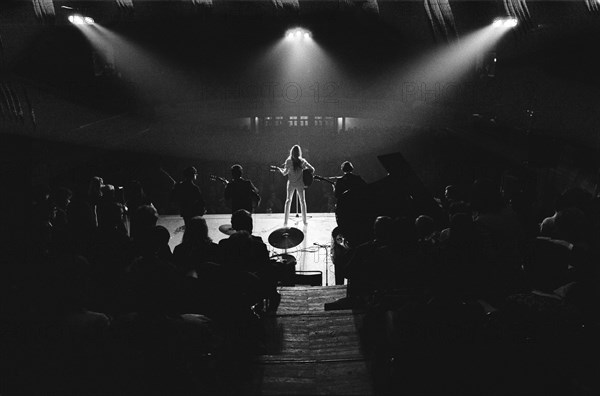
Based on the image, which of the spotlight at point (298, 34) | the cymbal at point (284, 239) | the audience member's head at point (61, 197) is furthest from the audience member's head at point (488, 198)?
the spotlight at point (298, 34)

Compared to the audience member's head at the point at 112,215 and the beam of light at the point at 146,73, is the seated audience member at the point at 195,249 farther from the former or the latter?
the beam of light at the point at 146,73

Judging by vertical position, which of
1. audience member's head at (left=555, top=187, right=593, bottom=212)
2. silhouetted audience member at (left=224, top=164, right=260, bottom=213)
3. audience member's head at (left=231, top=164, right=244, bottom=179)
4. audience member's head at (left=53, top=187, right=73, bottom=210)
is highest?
audience member's head at (left=231, top=164, right=244, bottom=179)

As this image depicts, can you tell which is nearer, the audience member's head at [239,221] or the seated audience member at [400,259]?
the seated audience member at [400,259]

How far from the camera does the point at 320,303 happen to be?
5121mm

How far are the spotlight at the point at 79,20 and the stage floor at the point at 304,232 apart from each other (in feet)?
18.9

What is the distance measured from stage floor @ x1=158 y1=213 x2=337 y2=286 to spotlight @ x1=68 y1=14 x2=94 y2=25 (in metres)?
5.77

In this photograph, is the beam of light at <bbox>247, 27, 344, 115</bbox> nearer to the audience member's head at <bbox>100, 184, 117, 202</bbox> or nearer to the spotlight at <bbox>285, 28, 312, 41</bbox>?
the spotlight at <bbox>285, 28, 312, 41</bbox>

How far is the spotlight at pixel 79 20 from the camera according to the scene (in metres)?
11.6

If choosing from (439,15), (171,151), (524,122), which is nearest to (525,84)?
(524,122)

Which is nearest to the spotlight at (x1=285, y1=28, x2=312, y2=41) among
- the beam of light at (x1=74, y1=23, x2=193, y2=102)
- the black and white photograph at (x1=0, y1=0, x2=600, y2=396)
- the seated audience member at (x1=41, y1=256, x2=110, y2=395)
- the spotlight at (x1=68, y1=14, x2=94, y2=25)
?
the black and white photograph at (x1=0, y1=0, x2=600, y2=396)

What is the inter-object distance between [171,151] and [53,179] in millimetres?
5194

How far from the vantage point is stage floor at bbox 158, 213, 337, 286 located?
25.4 ft

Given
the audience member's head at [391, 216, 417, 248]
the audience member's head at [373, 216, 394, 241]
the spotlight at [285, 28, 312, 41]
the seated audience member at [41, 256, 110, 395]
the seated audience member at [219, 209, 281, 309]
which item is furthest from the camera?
the spotlight at [285, 28, 312, 41]

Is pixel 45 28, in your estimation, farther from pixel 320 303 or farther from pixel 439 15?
pixel 320 303
